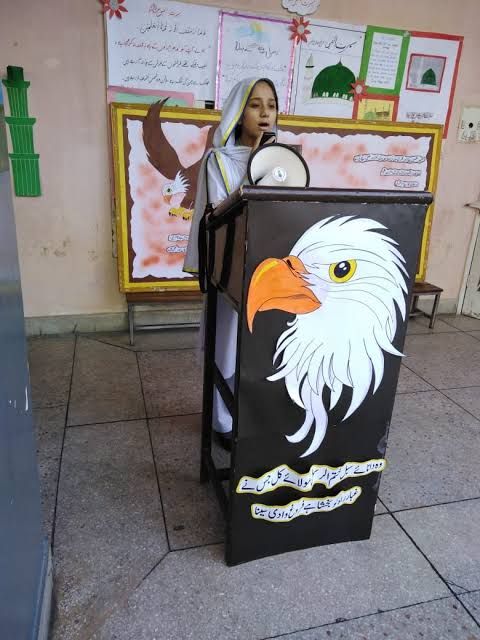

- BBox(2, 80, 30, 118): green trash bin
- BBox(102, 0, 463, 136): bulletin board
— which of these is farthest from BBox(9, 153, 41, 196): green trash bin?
BBox(102, 0, 463, 136): bulletin board

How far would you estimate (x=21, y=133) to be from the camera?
321cm

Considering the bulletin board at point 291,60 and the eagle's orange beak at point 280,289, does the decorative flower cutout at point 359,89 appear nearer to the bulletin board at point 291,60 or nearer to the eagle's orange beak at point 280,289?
the bulletin board at point 291,60

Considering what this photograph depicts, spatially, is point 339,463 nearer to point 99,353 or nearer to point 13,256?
point 13,256

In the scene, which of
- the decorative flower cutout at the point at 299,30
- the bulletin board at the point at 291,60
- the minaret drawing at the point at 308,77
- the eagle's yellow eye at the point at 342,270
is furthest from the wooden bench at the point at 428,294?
the eagle's yellow eye at the point at 342,270


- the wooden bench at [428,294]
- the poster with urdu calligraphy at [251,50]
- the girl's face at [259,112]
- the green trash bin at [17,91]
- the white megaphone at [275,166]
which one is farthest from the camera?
the wooden bench at [428,294]

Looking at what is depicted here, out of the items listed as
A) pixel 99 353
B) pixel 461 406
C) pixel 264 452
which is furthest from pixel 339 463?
pixel 99 353

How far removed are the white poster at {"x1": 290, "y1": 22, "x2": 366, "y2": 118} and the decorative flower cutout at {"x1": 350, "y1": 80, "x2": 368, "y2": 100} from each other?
2cm

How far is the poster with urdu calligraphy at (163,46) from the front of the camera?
3152 mm

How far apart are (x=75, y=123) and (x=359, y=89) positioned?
7.29 feet

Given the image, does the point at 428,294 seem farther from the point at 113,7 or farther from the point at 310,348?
the point at 113,7

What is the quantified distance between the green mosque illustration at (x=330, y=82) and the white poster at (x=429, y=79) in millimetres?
510

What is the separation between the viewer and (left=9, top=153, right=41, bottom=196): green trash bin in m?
3.27

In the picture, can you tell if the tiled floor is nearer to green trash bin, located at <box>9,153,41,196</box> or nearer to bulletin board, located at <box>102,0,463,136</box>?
green trash bin, located at <box>9,153,41,196</box>

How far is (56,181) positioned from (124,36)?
1.11 m
